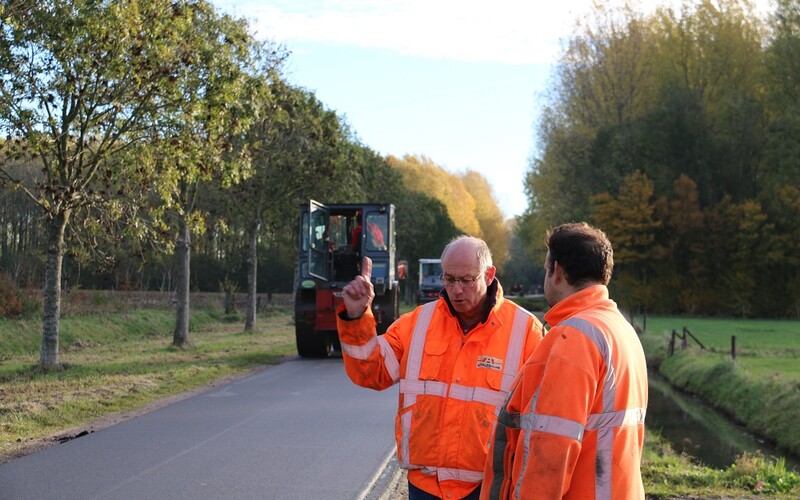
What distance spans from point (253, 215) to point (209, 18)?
13931 mm

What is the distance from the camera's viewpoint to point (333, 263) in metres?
24.0

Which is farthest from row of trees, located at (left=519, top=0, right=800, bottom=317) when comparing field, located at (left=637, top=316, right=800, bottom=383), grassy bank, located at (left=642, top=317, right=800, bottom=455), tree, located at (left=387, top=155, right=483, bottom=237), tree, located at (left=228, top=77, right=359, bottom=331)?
tree, located at (left=387, top=155, right=483, bottom=237)

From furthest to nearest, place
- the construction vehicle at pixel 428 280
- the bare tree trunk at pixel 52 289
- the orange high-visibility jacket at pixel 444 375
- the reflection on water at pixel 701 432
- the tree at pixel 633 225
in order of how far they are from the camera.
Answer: the tree at pixel 633 225, the construction vehicle at pixel 428 280, the bare tree trunk at pixel 52 289, the reflection on water at pixel 701 432, the orange high-visibility jacket at pixel 444 375

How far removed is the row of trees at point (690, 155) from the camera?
59031mm

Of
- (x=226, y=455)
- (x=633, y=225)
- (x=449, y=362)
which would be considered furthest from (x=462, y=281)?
(x=633, y=225)

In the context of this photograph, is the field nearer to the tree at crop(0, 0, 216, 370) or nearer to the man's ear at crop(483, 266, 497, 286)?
the tree at crop(0, 0, 216, 370)

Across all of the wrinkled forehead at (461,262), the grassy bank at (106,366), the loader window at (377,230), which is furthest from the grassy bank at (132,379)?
the wrinkled forehead at (461,262)

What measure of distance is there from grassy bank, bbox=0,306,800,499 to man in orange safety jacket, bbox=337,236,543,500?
181 inches

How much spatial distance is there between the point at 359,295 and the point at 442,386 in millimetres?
579

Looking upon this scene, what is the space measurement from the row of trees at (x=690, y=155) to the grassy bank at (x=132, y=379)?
26594 millimetres

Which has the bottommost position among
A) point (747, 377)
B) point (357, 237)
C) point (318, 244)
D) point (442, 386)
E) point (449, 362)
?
point (747, 377)

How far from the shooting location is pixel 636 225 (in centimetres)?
5931

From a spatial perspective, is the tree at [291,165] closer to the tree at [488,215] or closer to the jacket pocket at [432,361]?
the jacket pocket at [432,361]

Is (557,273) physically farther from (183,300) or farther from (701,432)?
(183,300)
